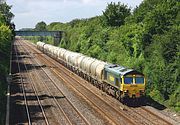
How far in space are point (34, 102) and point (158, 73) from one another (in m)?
12.1

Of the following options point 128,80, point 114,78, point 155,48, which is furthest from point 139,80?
point 155,48

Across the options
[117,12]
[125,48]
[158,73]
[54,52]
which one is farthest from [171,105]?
[54,52]

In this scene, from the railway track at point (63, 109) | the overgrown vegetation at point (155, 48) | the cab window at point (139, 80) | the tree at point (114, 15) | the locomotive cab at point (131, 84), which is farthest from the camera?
the tree at point (114, 15)

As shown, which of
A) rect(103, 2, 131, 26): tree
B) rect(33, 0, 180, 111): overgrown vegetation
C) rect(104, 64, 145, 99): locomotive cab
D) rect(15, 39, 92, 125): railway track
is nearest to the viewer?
rect(15, 39, 92, 125): railway track

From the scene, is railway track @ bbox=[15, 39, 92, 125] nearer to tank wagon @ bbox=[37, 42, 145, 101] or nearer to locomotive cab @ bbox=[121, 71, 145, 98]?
tank wagon @ bbox=[37, 42, 145, 101]

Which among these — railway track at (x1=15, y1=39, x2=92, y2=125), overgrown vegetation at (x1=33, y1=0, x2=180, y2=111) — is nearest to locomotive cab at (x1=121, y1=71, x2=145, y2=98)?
overgrown vegetation at (x1=33, y1=0, x2=180, y2=111)

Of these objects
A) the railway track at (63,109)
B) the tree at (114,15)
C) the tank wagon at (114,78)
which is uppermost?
the tree at (114,15)

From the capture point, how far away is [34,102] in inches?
1430

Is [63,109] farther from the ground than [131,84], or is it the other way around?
[131,84]

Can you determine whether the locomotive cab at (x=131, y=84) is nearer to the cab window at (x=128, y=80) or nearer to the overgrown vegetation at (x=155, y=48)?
the cab window at (x=128, y=80)

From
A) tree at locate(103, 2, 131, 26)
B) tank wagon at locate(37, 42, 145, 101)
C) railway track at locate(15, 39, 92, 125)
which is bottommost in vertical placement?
railway track at locate(15, 39, 92, 125)

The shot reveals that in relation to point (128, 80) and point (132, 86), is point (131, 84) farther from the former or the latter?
point (128, 80)

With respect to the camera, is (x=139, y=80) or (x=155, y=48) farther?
(x=155, y=48)

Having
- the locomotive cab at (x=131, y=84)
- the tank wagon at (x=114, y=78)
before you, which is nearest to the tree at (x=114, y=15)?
the tank wagon at (x=114, y=78)
